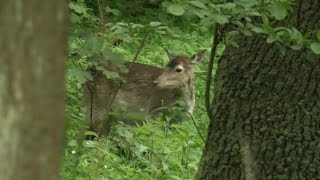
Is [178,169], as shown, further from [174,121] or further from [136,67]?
[136,67]

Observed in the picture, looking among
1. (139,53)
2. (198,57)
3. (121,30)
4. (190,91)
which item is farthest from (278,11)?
(190,91)

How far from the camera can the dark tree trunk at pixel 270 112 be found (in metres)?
6.39

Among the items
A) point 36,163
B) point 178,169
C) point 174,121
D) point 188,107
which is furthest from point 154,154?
point 36,163

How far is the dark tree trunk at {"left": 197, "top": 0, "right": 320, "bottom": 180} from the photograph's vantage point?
639cm

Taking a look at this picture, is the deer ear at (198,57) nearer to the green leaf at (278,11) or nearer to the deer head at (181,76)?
the deer head at (181,76)

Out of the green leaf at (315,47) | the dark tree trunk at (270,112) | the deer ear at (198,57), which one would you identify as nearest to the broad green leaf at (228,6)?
the green leaf at (315,47)

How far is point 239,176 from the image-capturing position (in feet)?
21.7

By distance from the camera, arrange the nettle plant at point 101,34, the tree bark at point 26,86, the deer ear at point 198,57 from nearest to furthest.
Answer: the tree bark at point 26,86 < the nettle plant at point 101,34 < the deer ear at point 198,57

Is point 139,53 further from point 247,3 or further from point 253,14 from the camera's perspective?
point 253,14

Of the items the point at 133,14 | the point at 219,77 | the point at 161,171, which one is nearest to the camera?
the point at 219,77

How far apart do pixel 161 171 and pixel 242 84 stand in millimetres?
1926

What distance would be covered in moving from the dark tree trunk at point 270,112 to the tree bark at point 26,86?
4.16 m

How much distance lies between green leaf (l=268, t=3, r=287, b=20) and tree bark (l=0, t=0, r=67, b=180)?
2.86 metres

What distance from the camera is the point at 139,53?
9820 millimetres
